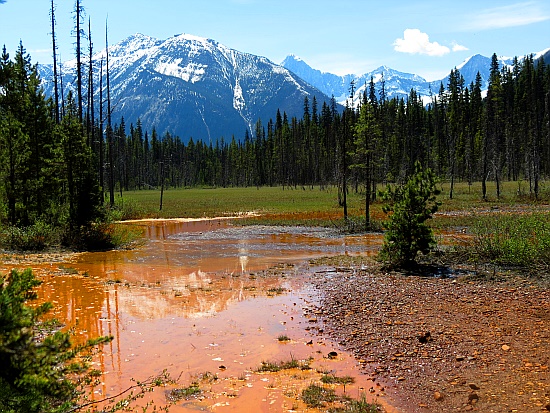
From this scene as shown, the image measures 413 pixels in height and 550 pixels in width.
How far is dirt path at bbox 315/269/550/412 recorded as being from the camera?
7.18 meters

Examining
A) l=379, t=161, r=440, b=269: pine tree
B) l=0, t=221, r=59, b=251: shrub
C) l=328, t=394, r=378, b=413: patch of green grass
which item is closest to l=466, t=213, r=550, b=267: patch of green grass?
l=379, t=161, r=440, b=269: pine tree

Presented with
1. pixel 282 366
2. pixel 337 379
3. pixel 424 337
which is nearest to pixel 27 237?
pixel 282 366

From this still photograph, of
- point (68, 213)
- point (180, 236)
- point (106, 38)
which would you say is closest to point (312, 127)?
point (106, 38)

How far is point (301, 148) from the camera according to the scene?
12731 cm

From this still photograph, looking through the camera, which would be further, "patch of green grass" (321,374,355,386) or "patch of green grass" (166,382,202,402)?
"patch of green grass" (321,374,355,386)

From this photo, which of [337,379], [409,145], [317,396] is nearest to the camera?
[317,396]

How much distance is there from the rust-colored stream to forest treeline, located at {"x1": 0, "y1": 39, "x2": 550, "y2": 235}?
468 cm

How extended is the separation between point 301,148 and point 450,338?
119 metres

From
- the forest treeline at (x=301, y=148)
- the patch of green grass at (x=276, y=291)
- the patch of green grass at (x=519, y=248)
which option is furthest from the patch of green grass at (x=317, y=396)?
the patch of green grass at (x=519, y=248)

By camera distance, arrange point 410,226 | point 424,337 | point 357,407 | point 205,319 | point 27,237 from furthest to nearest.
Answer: point 27,237
point 410,226
point 205,319
point 424,337
point 357,407

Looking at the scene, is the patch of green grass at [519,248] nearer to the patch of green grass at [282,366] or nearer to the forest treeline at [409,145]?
the patch of green grass at [282,366]

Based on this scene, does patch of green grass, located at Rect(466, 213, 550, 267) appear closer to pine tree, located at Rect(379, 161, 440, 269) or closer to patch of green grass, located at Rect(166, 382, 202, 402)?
pine tree, located at Rect(379, 161, 440, 269)

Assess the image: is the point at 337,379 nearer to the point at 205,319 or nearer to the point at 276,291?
the point at 205,319

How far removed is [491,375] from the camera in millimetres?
7766
